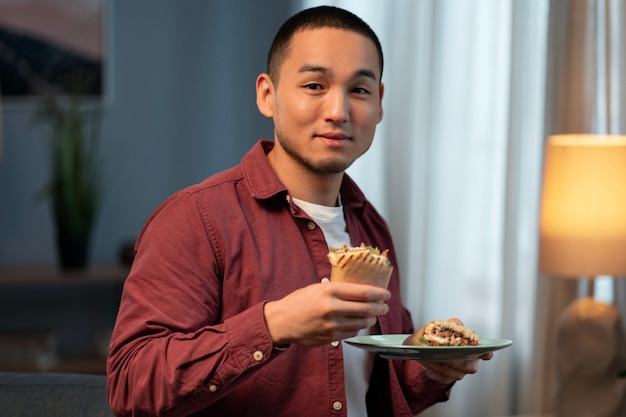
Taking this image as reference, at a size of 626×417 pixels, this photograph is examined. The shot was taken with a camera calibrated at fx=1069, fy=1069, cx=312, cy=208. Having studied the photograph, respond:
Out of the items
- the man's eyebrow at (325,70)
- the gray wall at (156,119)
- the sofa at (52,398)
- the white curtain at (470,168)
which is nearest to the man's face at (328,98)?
the man's eyebrow at (325,70)

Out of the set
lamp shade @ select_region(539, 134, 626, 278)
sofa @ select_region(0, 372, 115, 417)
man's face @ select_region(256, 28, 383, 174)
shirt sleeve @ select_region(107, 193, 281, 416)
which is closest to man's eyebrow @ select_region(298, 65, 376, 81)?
man's face @ select_region(256, 28, 383, 174)

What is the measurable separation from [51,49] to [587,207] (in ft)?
9.48

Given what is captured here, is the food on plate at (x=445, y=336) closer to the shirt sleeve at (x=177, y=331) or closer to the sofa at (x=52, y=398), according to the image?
the shirt sleeve at (x=177, y=331)

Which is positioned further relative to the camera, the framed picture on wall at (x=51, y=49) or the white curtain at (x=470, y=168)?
the framed picture on wall at (x=51, y=49)

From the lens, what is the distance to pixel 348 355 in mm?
1923

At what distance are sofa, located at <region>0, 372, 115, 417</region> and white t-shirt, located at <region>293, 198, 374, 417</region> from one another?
1.38 ft

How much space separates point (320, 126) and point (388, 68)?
7.12 feet

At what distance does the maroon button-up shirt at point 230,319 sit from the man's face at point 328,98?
100mm

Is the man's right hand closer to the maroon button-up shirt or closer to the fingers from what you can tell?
the maroon button-up shirt

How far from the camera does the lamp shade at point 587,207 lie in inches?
112

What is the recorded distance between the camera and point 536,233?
3410 mm

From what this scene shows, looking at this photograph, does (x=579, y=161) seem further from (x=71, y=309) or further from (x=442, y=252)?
(x=71, y=309)

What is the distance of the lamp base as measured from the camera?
2932 millimetres

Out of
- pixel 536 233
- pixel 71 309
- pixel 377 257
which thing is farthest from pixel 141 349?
pixel 71 309
